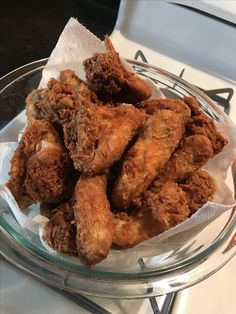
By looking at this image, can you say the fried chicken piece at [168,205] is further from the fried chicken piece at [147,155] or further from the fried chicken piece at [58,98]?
the fried chicken piece at [58,98]

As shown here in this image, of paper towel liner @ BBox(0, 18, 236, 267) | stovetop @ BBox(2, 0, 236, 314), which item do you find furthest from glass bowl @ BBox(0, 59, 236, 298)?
stovetop @ BBox(2, 0, 236, 314)

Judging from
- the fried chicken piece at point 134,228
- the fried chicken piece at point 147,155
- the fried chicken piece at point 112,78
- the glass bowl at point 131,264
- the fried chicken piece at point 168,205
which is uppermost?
the fried chicken piece at point 112,78

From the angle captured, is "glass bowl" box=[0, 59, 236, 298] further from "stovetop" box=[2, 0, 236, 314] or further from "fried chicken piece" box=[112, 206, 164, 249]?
"stovetop" box=[2, 0, 236, 314]

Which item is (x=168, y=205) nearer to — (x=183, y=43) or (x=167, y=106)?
(x=167, y=106)

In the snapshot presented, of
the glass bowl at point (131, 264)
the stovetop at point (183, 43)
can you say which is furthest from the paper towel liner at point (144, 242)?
the stovetop at point (183, 43)

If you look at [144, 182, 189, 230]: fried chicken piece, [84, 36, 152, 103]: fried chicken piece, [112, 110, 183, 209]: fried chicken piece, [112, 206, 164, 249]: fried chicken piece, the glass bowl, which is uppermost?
[84, 36, 152, 103]: fried chicken piece
